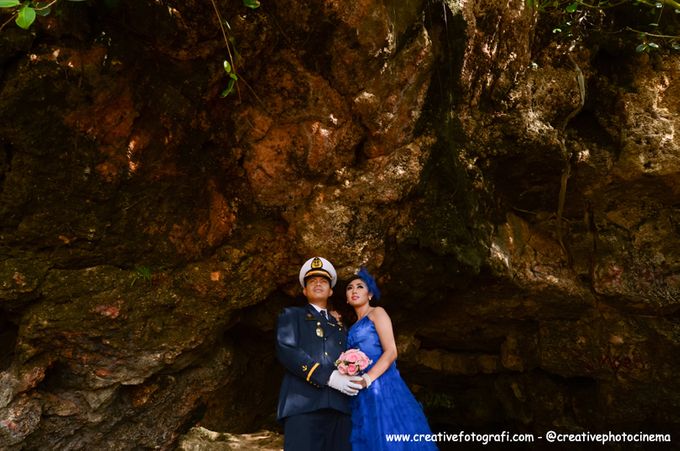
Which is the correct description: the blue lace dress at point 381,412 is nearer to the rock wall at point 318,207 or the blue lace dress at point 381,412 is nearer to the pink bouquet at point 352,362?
the pink bouquet at point 352,362

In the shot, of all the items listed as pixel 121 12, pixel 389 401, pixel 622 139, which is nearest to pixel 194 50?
pixel 121 12

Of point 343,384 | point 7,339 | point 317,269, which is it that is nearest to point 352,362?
point 343,384

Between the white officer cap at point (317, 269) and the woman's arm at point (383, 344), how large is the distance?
1.30 feet

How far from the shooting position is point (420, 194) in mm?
3318

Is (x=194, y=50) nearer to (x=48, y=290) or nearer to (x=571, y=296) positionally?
(x=48, y=290)

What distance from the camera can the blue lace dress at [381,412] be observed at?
2650 millimetres

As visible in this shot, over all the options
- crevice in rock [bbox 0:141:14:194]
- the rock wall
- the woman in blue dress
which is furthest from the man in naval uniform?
crevice in rock [bbox 0:141:14:194]

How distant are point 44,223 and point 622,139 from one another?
13.4ft

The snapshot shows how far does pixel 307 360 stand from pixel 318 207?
1.02 meters

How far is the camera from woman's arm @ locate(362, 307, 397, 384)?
2818 mm

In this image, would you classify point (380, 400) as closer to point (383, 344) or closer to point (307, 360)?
point (383, 344)

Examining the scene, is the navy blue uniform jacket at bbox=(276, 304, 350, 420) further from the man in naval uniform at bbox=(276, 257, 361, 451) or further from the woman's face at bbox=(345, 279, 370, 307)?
the woman's face at bbox=(345, 279, 370, 307)

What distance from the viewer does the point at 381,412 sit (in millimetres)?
2707

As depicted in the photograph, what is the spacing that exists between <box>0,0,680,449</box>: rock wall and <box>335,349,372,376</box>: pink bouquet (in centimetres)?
63
